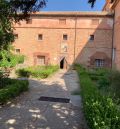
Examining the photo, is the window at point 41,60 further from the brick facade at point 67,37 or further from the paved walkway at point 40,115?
the paved walkway at point 40,115

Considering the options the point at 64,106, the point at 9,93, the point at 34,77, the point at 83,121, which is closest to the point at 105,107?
the point at 83,121

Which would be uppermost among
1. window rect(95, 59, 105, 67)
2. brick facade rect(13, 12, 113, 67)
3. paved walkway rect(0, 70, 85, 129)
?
brick facade rect(13, 12, 113, 67)

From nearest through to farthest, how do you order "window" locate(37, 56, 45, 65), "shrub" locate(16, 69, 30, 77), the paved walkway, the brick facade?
the paved walkway, "shrub" locate(16, 69, 30, 77), the brick facade, "window" locate(37, 56, 45, 65)

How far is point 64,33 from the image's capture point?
33594mm

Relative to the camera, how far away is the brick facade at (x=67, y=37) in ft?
→ 108

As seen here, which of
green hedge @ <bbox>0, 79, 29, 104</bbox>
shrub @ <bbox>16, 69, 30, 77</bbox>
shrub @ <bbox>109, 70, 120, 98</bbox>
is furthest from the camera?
shrub @ <bbox>16, 69, 30, 77</bbox>

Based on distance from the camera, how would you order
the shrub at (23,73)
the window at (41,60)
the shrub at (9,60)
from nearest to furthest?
the shrub at (9,60)
the shrub at (23,73)
the window at (41,60)

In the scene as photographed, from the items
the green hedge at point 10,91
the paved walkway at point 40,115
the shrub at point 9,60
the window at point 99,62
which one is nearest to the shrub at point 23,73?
the shrub at point 9,60

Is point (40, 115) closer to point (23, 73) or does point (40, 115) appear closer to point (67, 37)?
point (23, 73)

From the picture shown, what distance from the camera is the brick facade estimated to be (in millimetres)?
32969

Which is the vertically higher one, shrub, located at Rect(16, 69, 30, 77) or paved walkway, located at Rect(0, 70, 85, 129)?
shrub, located at Rect(16, 69, 30, 77)

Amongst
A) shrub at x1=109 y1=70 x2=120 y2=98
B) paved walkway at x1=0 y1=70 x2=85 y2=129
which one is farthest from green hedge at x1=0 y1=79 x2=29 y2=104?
shrub at x1=109 y1=70 x2=120 y2=98

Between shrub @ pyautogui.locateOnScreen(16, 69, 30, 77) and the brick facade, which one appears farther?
the brick facade

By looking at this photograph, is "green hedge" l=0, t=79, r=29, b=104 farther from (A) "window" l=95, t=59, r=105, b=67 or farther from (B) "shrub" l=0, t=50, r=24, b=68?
(A) "window" l=95, t=59, r=105, b=67
